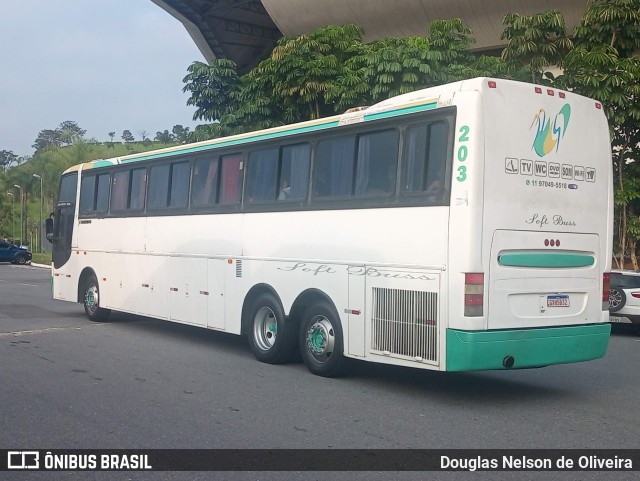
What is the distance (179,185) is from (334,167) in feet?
13.6

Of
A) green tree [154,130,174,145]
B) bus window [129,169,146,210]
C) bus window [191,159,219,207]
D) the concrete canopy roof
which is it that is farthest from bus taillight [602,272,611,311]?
green tree [154,130,174,145]

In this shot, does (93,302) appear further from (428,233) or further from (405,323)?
(428,233)

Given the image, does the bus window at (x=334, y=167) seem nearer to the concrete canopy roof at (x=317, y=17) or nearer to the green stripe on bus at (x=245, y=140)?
the green stripe on bus at (x=245, y=140)

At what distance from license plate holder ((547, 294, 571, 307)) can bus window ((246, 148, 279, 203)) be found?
4126mm

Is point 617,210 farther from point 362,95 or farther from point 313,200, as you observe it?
point 313,200

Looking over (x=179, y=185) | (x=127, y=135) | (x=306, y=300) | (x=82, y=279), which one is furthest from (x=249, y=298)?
(x=127, y=135)

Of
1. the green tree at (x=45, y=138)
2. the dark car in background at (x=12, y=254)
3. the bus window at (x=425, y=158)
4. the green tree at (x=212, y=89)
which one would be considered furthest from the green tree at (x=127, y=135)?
the bus window at (x=425, y=158)

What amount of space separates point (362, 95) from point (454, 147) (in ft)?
51.6

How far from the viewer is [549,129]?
9117mm

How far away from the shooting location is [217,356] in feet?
39.9

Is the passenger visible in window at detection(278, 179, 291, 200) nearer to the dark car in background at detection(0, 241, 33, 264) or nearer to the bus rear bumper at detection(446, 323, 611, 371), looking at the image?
the bus rear bumper at detection(446, 323, 611, 371)

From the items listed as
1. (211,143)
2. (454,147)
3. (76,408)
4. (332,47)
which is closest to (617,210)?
(332,47)

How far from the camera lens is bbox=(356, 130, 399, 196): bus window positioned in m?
9.52

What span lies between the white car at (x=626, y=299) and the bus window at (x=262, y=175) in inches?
305
